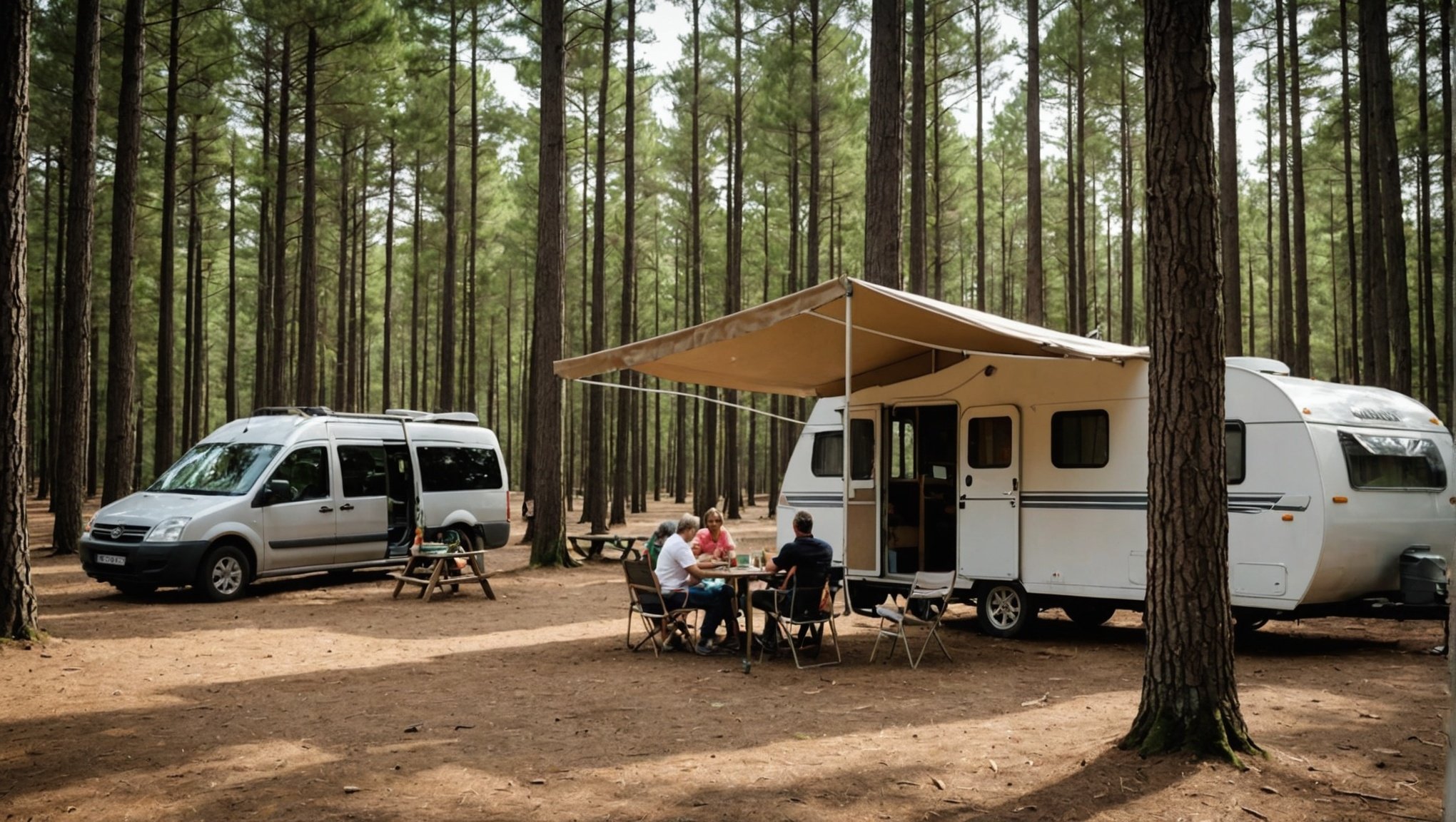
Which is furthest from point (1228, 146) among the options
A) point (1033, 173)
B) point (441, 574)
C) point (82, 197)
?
point (82, 197)

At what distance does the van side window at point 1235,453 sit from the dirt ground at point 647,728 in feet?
4.73

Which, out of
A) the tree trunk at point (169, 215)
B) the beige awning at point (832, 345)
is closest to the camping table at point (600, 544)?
the beige awning at point (832, 345)

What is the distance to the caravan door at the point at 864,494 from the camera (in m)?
10.3

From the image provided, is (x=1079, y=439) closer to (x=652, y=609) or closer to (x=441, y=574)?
(x=652, y=609)

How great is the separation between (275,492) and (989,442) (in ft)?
25.4

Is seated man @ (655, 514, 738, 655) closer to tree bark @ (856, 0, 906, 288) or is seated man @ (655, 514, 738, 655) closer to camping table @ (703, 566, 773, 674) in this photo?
camping table @ (703, 566, 773, 674)

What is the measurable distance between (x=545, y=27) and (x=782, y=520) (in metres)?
8.95

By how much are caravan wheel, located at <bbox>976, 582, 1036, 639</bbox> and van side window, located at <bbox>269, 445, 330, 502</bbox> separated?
7610 millimetres

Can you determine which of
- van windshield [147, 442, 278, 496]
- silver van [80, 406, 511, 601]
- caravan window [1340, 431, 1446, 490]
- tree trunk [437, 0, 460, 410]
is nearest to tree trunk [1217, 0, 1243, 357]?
caravan window [1340, 431, 1446, 490]

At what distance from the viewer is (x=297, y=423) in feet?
40.6

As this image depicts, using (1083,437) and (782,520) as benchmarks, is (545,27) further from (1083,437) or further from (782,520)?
(1083,437)

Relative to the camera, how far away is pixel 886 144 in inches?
423

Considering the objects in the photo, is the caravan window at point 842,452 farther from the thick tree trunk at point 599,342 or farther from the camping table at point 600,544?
the thick tree trunk at point 599,342

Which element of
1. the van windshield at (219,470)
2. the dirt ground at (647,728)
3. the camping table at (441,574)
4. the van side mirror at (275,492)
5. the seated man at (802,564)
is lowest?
the dirt ground at (647,728)
